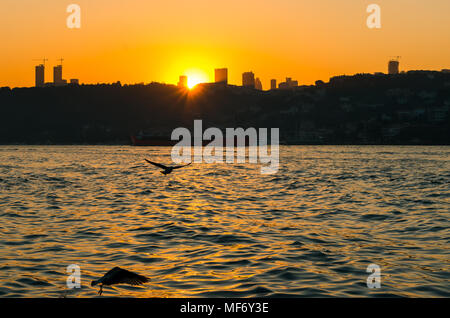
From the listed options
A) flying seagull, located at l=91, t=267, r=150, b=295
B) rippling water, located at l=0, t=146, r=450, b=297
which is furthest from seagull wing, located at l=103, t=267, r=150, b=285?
rippling water, located at l=0, t=146, r=450, b=297

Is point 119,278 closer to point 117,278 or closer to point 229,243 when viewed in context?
point 117,278

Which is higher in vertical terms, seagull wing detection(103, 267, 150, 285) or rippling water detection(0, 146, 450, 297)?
seagull wing detection(103, 267, 150, 285)

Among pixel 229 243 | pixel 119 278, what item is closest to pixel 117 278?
pixel 119 278

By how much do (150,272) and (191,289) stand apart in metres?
1.85

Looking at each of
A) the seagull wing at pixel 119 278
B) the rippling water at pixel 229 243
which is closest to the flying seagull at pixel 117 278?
the seagull wing at pixel 119 278

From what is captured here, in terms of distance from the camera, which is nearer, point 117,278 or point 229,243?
point 117,278

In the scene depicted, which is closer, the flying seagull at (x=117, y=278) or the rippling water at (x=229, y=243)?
the flying seagull at (x=117, y=278)

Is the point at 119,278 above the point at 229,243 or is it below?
above

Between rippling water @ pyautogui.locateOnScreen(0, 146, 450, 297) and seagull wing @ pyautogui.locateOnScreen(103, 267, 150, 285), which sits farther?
rippling water @ pyautogui.locateOnScreen(0, 146, 450, 297)

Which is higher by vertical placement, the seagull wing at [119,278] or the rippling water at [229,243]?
the seagull wing at [119,278]

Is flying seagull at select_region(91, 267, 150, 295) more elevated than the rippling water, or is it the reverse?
flying seagull at select_region(91, 267, 150, 295)

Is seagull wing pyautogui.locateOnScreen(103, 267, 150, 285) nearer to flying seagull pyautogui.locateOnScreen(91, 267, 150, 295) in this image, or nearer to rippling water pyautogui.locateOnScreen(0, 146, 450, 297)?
flying seagull pyautogui.locateOnScreen(91, 267, 150, 295)

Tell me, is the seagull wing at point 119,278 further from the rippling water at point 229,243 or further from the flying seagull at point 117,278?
the rippling water at point 229,243
